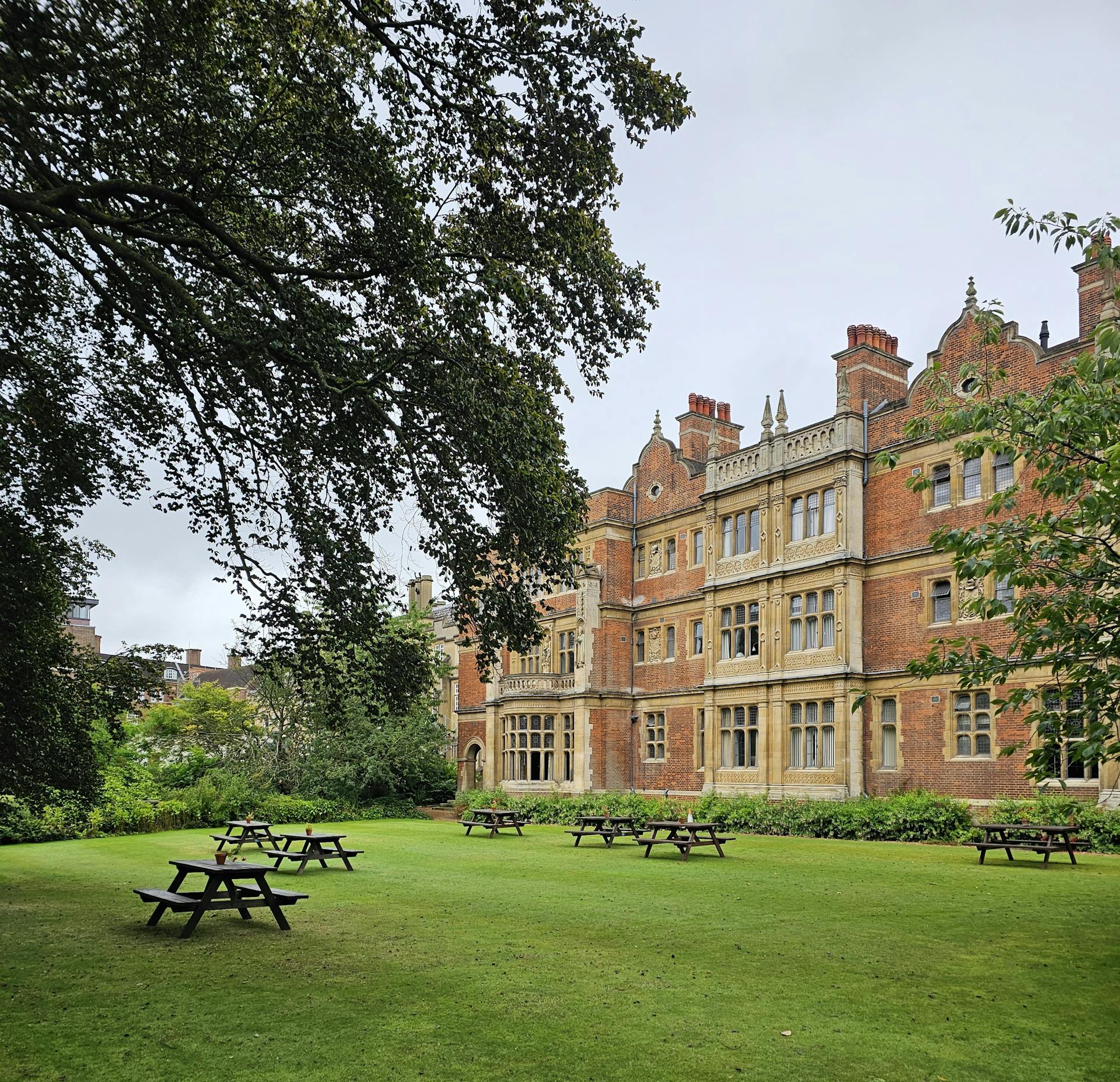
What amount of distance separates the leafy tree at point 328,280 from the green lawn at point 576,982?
129 inches

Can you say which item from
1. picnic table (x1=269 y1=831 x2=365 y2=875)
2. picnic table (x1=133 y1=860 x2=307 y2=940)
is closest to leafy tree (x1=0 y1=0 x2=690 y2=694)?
picnic table (x1=133 y1=860 x2=307 y2=940)

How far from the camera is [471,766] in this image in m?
46.7

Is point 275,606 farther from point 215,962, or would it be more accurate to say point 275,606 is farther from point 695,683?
point 695,683

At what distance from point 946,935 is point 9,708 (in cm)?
1158

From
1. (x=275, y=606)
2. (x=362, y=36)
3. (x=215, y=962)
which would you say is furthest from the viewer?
(x=275, y=606)

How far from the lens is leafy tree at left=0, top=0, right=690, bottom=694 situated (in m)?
9.34

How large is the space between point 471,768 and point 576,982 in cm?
3878

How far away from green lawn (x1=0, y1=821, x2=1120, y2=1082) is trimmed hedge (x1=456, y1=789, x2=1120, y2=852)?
238 inches

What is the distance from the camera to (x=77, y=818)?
61.5 feet

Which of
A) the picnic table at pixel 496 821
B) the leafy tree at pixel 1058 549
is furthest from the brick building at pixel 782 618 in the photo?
the leafy tree at pixel 1058 549

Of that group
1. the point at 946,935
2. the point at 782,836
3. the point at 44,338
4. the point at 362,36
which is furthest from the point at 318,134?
the point at 782,836

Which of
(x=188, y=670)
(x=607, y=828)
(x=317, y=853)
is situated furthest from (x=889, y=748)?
(x=188, y=670)

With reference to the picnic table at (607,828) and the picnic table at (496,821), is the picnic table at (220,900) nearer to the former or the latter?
the picnic table at (607,828)

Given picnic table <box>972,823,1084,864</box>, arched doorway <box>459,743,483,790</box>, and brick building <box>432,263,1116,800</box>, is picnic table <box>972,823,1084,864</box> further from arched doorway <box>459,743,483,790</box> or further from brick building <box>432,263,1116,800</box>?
arched doorway <box>459,743,483,790</box>
